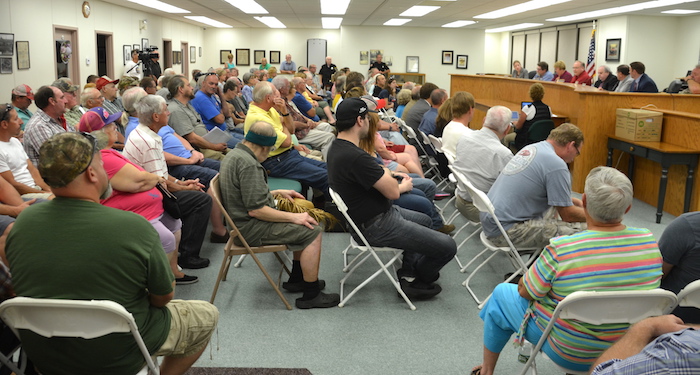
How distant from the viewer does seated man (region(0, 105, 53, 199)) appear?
4016 mm

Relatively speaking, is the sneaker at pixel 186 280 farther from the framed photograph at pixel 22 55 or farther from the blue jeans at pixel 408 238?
the framed photograph at pixel 22 55

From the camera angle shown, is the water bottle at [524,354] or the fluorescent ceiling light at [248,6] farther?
the fluorescent ceiling light at [248,6]

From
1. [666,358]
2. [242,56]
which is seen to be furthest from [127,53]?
[666,358]

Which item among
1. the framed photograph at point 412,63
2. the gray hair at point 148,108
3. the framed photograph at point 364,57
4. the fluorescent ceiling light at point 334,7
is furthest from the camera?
the framed photograph at point 412,63

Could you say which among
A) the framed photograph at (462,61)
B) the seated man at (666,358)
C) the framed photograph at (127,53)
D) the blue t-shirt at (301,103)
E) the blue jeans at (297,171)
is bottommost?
the blue jeans at (297,171)

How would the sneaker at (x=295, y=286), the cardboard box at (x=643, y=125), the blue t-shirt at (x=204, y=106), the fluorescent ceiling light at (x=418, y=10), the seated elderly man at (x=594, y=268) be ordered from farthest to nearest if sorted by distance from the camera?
the fluorescent ceiling light at (x=418, y=10) < the blue t-shirt at (x=204, y=106) < the cardboard box at (x=643, y=125) < the sneaker at (x=295, y=286) < the seated elderly man at (x=594, y=268)

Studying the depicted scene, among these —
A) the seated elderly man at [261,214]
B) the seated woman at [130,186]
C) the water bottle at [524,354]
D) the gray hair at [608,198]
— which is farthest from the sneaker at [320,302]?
the gray hair at [608,198]

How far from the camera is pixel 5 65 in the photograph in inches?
377

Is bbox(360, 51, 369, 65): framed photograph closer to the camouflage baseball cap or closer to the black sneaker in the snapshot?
the black sneaker

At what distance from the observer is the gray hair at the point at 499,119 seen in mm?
4727

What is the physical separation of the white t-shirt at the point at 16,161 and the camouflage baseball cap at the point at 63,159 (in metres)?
2.31

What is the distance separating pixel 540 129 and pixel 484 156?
11.6ft

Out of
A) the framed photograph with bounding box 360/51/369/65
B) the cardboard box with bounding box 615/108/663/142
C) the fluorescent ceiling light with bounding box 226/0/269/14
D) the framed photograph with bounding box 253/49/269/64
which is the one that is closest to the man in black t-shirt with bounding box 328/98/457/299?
the cardboard box with bounding box 615/108/663/142

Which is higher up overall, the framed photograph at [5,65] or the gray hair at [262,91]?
the framed photograph at [5,65]
